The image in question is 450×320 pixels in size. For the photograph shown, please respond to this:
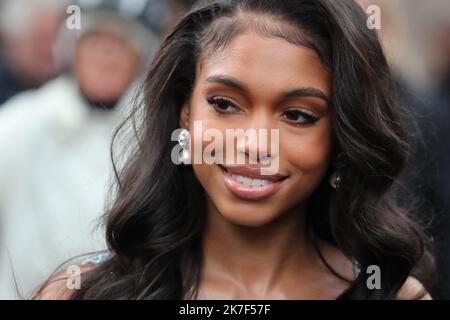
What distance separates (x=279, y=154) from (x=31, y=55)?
3.13 m

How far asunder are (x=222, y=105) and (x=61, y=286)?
0.72 meters

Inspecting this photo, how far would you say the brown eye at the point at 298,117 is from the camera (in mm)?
2842

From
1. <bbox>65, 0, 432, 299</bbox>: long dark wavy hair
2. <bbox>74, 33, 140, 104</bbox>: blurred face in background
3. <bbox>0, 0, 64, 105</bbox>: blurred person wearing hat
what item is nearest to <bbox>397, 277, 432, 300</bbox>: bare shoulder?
<bbox>65, 0, 432, 299</bbox>: long dark wavy hair

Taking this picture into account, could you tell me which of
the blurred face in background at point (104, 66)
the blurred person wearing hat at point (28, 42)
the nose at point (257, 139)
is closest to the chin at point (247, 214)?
the nose at point (257, 139)

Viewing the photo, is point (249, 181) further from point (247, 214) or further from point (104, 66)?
point (104, 66)

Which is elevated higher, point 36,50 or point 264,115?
point 264,115

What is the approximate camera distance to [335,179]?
306 cm

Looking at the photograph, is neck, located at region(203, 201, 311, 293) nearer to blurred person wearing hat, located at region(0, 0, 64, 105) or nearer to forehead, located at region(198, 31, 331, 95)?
forehead, located at region(198, 31, 331, 95)

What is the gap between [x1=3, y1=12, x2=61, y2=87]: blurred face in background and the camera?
561 centimetres

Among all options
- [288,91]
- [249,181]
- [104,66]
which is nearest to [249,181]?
[249,181]

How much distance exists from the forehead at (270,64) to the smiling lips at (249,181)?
0.22 m

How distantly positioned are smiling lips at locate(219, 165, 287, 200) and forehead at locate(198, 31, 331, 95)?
219 mm

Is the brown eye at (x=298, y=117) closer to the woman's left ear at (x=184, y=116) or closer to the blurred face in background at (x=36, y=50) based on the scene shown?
the woman's left ear at (x=184, y=116)
